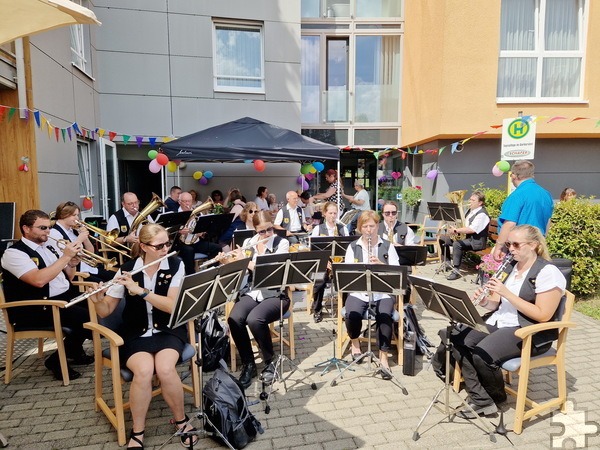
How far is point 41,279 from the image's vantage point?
382 centimetres

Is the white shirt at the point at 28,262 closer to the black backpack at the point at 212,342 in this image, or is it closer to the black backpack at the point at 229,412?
the black backpack at the point at 212,342

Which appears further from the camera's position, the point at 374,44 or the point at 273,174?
the point at 374,44

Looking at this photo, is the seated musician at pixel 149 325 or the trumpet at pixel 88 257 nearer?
the seated musician at pixel 149 325

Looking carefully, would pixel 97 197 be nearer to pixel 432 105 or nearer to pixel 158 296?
pixel 158 296

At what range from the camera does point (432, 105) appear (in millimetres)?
10031

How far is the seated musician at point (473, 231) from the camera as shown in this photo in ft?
25.5

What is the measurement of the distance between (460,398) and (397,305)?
116 centimetres

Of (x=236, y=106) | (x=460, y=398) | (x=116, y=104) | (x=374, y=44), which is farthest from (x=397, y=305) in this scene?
(x=374, y=44)

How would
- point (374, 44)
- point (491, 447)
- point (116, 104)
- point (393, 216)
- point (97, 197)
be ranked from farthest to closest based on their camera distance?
point (374, 44) → point (116, 104) → point (97, 197) → point (393, 216) → point (491, 447)

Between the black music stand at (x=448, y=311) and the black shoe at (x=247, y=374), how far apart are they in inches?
64.2

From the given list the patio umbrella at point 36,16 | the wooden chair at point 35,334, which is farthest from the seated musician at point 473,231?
the patio umbrella at point 36,16

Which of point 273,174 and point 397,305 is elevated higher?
point 273,174

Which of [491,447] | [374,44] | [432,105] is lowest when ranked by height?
[491,447]

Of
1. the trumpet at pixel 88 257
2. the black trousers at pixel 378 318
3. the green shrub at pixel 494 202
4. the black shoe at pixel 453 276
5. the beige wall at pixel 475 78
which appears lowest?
the black shoe at pixel 453 276
